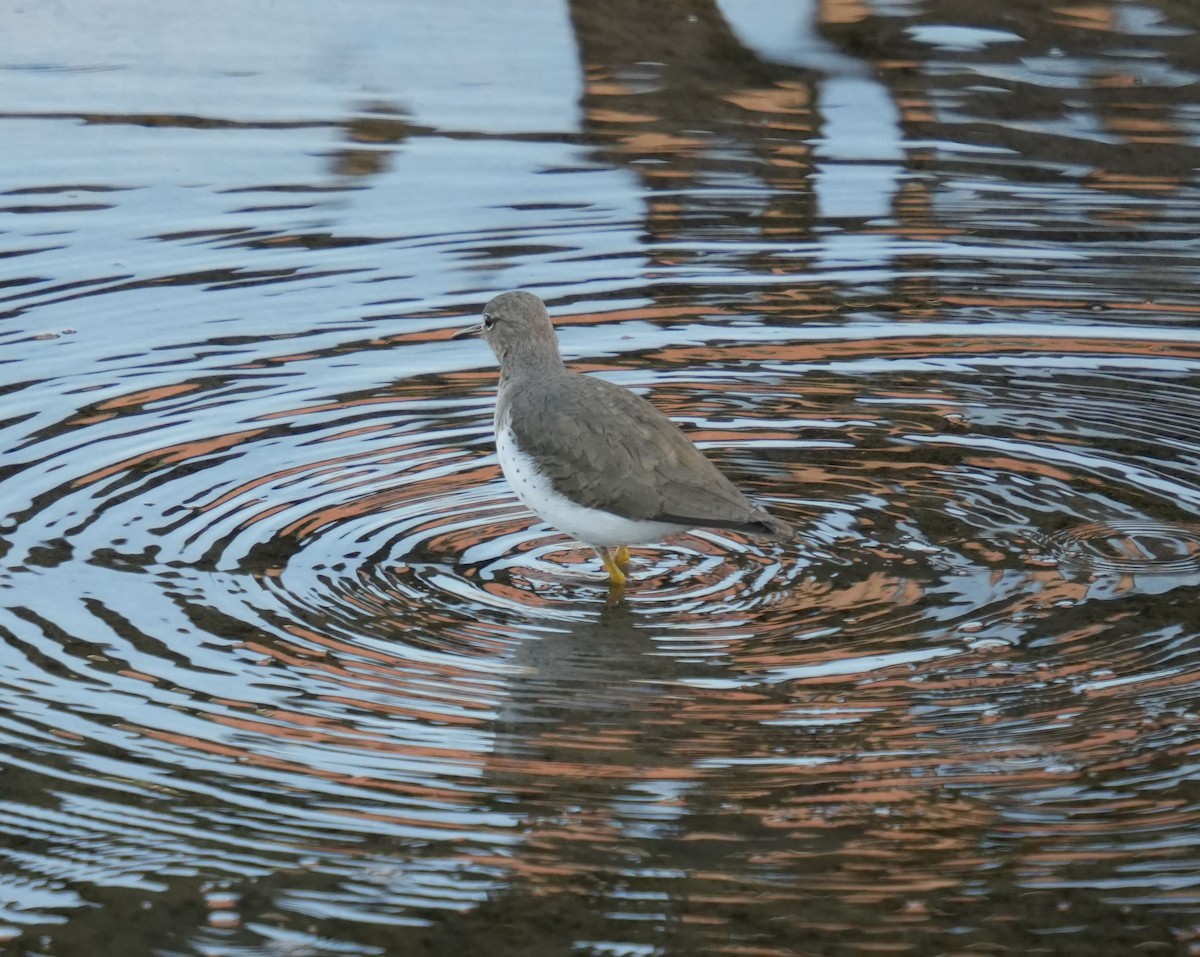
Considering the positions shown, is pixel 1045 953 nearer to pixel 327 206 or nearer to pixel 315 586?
pixel 315 586

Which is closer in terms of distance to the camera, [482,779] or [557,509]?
[482,779]

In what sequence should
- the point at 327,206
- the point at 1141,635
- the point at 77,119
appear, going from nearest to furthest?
the point at 1141,635 < the point at 327,206 < the point at 77,119

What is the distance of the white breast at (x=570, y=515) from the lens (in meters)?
7.52

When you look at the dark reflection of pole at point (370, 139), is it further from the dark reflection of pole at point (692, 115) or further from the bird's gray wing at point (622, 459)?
the bird's gray wing at point (622, 459)

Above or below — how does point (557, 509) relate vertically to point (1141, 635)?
above

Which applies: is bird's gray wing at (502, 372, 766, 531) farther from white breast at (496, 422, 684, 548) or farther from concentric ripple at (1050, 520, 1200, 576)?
concentric ripple at (1050, 520, 1200, 576)

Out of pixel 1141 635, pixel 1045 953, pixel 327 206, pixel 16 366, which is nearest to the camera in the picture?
pixel 1045 953

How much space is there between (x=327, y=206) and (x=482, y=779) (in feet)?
23.6

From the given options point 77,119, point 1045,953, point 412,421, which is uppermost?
point 77,119

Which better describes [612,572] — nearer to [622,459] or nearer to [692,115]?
[622,459]

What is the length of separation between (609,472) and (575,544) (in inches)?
40.3

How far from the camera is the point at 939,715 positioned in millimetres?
6617

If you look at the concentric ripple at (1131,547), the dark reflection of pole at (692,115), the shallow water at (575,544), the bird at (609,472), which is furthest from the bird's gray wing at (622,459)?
the dark reflection of pole at (692,115)

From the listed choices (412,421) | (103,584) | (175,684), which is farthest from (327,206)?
(175,684)
